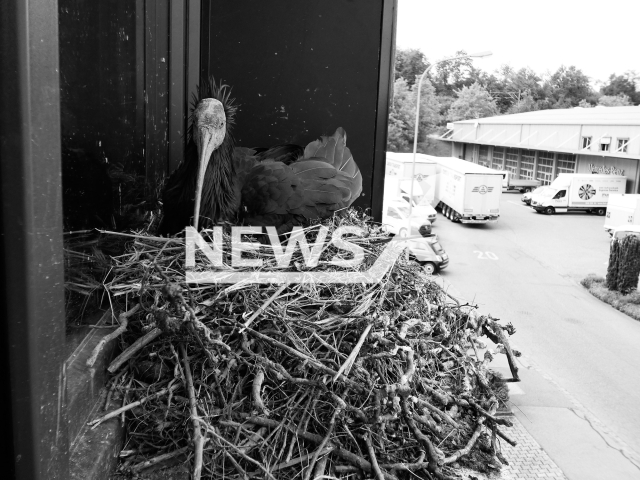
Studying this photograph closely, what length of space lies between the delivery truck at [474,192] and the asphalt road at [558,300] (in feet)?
3.24

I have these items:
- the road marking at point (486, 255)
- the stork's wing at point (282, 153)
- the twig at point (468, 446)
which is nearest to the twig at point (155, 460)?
the twig at point (468, 446)

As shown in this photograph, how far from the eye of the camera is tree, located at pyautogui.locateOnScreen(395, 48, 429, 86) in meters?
79.8

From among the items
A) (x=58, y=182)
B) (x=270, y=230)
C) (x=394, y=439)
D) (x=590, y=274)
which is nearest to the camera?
(x=58, y=182)

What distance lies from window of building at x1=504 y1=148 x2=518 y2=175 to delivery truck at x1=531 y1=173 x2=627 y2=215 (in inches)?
595

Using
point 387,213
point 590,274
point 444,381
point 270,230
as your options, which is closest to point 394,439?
point 444,381

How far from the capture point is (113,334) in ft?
9.50

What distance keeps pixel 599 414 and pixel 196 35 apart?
11.7 metres

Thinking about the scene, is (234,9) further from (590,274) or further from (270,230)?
(590,274)

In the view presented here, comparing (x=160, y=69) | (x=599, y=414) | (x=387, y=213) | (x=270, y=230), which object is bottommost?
(x=599, y=414)

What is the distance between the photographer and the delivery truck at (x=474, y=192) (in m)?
36.1

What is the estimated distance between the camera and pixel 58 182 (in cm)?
188

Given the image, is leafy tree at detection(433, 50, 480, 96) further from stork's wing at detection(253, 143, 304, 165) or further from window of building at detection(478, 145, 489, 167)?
stork's wing at detection(253, 143, 304, 165)

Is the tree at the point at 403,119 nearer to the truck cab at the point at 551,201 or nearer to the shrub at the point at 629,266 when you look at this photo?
the truck cab at the point at 551,201

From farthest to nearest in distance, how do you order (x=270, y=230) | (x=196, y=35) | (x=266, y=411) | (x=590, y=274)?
(x=590, y=274), (x=196, y=35), (x=270, y=230), (x=266, y=411)
